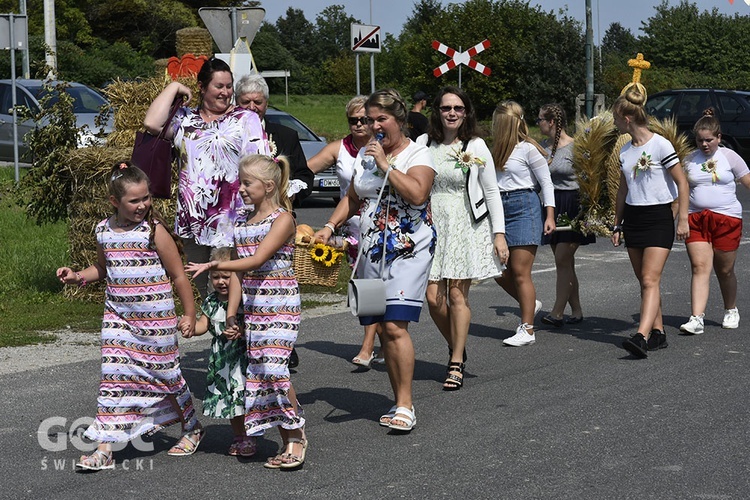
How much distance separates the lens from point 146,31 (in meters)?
52.1

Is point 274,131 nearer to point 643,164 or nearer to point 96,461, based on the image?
point 643,164

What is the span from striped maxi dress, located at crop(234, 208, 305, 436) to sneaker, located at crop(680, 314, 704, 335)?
442 centimetres

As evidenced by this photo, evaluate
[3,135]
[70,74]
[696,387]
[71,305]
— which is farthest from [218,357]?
[70,74]

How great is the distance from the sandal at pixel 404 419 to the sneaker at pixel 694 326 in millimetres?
3559

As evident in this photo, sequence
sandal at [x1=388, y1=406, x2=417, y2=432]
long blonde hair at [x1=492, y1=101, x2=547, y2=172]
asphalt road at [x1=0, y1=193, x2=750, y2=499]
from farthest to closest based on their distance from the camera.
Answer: long blonde hair at [x1=492, y1=101, x2=547, y2=172] < sandal at [x1=388, y1=406, x2=417, y2=432] < asphalt road at [x1=0, y1=193, x2=750, y2=499]

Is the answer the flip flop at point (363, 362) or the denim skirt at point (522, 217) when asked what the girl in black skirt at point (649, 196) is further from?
the flip flop at point (363, 362)

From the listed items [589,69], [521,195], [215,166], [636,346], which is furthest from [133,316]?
[589,69]

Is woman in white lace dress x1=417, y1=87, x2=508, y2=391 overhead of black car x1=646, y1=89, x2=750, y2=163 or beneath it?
beneath

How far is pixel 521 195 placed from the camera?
8719mm

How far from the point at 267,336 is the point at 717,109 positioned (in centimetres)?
2236

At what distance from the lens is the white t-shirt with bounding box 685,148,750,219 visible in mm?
9242

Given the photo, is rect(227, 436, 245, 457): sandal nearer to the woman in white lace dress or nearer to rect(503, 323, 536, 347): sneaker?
the woman in white lace dress

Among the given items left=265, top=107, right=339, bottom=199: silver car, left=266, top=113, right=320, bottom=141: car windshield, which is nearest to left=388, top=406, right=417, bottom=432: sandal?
left=265, top=107, right=339, bottom=199: silver car

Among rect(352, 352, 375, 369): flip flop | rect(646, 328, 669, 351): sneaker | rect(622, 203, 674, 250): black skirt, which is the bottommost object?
rect(352, 352, 375, 369): flip flop
